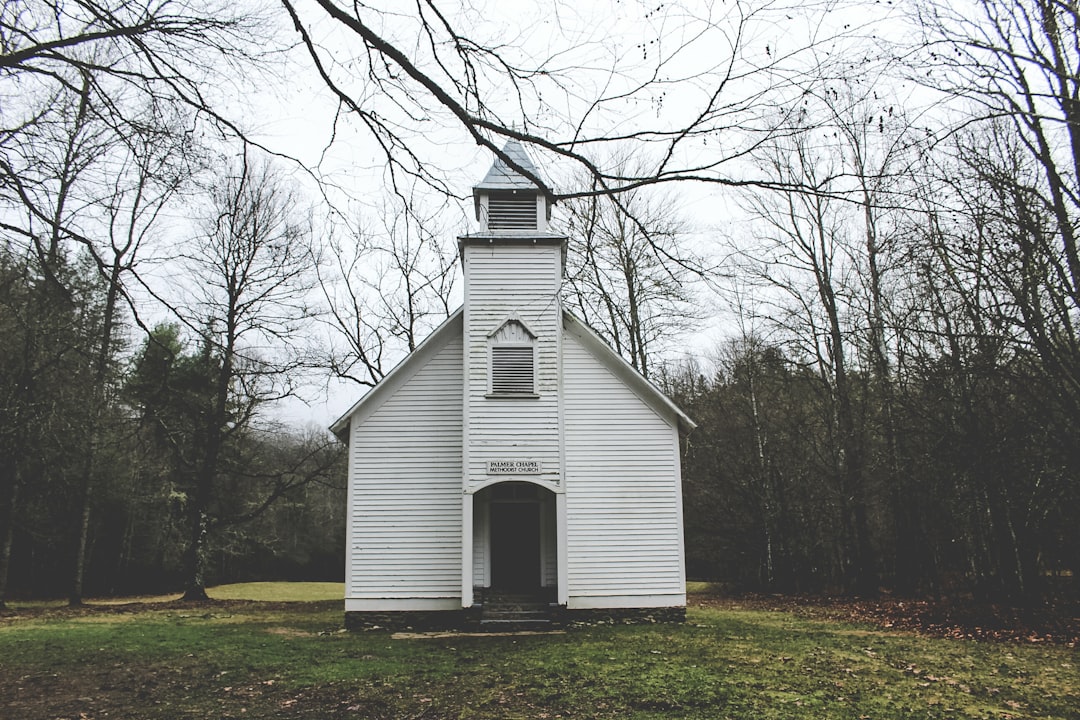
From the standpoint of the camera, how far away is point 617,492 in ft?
53.1

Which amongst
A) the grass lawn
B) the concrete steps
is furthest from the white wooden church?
the grass lawn

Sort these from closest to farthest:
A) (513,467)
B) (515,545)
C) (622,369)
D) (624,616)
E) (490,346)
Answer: (513,467), (624,616), (490,346), (515,545), (622,369)

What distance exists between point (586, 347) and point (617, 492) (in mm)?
3498

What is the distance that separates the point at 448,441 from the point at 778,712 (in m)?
10.0

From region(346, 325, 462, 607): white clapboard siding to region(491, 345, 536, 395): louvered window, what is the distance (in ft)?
4.16

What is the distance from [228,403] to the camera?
2316cm

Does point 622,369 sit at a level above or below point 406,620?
above

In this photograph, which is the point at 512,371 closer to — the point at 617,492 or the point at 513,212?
the point at 617,492

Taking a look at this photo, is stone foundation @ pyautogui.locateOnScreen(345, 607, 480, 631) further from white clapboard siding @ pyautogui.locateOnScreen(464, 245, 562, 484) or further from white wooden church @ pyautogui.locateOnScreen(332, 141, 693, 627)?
white clapboard siding @ pyautogui.locateOnScreen(464, 245, 562, 484)

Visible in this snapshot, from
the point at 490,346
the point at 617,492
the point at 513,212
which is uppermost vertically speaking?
the point at 513,212

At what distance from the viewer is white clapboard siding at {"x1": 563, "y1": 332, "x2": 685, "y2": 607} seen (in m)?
15.7

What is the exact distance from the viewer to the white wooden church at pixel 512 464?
15.5m

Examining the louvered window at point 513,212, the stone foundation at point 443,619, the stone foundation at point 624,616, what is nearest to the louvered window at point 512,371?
the louvered window at point 513,212

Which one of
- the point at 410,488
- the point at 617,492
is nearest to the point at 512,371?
the point at 410,488
